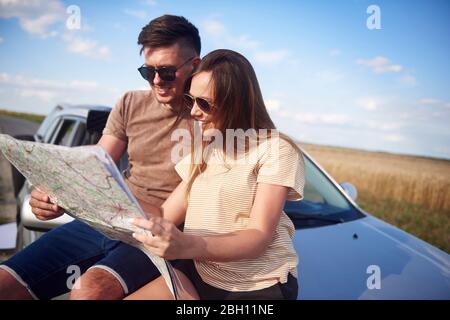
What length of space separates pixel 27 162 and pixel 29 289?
0.62 m

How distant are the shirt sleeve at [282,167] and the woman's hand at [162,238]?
0.41 metres

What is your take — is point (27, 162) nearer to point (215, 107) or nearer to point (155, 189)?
point (215, 107)

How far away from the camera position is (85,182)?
1.10m

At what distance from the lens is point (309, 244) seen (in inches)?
84.8

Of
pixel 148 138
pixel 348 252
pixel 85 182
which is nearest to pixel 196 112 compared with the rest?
pixel 85 182

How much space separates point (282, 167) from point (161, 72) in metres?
0.93

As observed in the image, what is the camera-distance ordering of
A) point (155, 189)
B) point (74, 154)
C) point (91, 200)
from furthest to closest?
point (155, 189), point (91, 200), point (74, 154)

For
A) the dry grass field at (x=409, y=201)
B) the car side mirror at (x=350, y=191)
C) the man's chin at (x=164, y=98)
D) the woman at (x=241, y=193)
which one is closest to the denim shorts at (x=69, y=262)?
the woman at (x=241, y=193)

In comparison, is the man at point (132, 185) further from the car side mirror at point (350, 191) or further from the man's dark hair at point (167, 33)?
the car side mirror at point (350, 191)

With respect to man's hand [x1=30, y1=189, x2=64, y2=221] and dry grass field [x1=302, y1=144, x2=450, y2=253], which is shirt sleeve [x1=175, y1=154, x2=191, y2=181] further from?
dry grass field [x1=302, y1=144, x2=450, y2=253]

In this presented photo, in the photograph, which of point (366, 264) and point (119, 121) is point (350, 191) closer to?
point (366, 264)

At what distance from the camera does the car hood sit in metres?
1.73

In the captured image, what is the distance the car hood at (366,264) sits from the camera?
1730 millimetres
